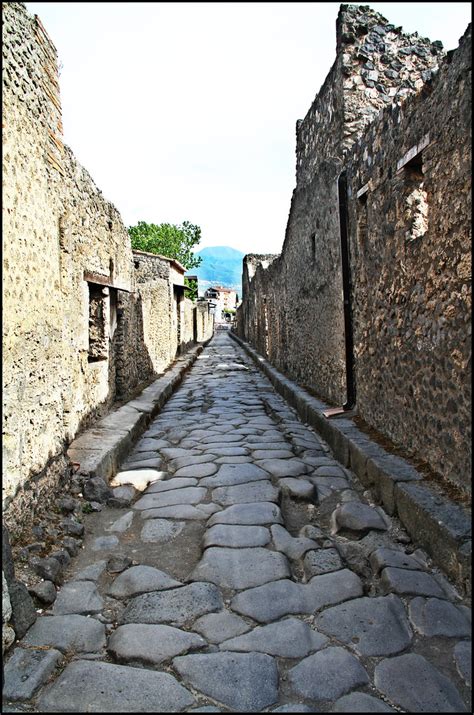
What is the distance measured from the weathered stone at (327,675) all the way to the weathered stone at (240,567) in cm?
59

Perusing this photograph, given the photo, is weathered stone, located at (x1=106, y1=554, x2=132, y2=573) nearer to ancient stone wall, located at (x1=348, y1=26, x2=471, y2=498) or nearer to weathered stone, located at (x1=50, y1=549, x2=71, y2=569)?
weathered stone, located at (x1=50, y1=549, x2=71, y2=569)

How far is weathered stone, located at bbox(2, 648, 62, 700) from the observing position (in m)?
1.66

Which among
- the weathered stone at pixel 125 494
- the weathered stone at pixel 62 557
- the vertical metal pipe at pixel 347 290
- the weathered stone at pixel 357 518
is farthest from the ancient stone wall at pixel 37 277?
the vertical metal pipe at pixel 347 290

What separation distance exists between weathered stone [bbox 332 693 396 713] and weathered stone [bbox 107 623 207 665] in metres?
0.55

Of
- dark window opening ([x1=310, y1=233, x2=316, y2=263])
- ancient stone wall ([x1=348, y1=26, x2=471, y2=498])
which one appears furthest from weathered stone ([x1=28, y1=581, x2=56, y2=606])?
dark window opening ([x1=310, y1=233, x2=316, y2=263])

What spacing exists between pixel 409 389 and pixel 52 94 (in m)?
3.10

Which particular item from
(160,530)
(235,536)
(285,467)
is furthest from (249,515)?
(285,467)

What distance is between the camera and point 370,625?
6.63 feet

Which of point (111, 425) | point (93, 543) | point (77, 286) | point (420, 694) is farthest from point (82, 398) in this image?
point (420, 694)

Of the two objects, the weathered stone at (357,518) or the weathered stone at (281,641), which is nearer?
the weathered stone at (281,641)

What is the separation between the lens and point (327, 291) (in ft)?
20.4

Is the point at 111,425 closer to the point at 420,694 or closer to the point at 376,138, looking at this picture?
the point at 376,138

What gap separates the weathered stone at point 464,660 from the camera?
1.70 metres

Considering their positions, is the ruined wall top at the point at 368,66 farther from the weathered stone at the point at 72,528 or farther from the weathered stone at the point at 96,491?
the weathered stone at the point at 72,528
